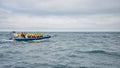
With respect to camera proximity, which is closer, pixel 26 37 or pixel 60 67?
pixel 60 67

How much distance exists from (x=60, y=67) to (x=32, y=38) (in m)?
33.7

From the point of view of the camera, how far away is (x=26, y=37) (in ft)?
170

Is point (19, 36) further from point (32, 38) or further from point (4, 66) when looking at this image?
point (4, 66)

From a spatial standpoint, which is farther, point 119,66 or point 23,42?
point 23,42

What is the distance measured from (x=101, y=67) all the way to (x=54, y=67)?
4.89 m

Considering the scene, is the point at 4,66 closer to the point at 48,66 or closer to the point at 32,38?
the point at 48,66

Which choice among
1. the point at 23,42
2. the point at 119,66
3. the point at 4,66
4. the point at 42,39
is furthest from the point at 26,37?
the point at 119,66

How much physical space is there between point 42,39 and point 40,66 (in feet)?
117

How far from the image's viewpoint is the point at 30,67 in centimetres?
1825

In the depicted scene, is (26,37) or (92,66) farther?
(26,37)

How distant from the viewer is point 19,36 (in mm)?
51438

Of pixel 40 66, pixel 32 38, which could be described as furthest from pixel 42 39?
pixel 40 66

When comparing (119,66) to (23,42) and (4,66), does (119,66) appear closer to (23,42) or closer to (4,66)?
(4,66)

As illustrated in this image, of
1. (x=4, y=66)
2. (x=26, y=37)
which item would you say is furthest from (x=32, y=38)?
(x=4, y=66)
